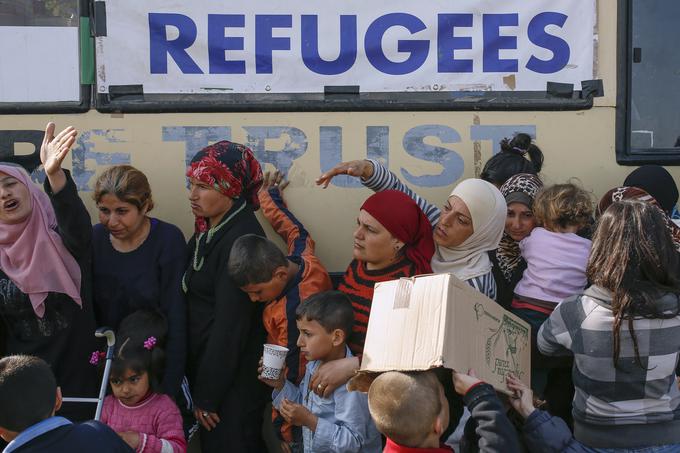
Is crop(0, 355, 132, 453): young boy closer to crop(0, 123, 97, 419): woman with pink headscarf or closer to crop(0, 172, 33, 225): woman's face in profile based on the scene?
crop(0, 123, 97, 419): woman with pink headscarf

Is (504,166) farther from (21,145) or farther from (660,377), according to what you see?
(21,145)

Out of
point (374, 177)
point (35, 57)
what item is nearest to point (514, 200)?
point (374, 177)

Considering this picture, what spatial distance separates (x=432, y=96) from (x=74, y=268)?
1.93m

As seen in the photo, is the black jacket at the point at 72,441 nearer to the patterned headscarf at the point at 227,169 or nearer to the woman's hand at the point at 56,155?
the woman's hand at the point at 56,155

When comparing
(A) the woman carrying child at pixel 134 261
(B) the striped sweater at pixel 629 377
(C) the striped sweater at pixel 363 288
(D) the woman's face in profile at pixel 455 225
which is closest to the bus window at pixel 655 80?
(D) the woman's face in profile at pixel 455 225

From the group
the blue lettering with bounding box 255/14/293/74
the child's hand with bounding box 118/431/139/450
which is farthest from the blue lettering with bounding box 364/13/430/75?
the child's hand with bounding box 118/431/139/450

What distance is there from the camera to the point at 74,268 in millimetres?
3990

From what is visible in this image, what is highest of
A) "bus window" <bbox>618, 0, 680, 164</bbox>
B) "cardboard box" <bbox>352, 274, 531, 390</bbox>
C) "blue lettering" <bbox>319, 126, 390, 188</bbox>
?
"bus window" <bbox>618, 0, 680, 164</bbox>

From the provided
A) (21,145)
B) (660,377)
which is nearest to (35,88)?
(21,145)

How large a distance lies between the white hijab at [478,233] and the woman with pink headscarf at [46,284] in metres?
1.60

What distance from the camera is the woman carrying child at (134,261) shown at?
4.02 m

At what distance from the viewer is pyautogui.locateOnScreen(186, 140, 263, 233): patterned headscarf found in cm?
407

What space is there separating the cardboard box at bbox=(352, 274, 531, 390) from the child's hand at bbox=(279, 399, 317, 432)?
1.07 feet

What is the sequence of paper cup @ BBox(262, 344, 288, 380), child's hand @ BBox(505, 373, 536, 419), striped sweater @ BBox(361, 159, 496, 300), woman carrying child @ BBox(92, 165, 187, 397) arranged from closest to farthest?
child's hand @ BBox(505, 373, 536, 419), paper cup @ BBox(262, 344, 288, 380), woman carrying child @ BBox(92, 165, 187, 397), striped sweater @ BBox(361, 159, 496, 300)
